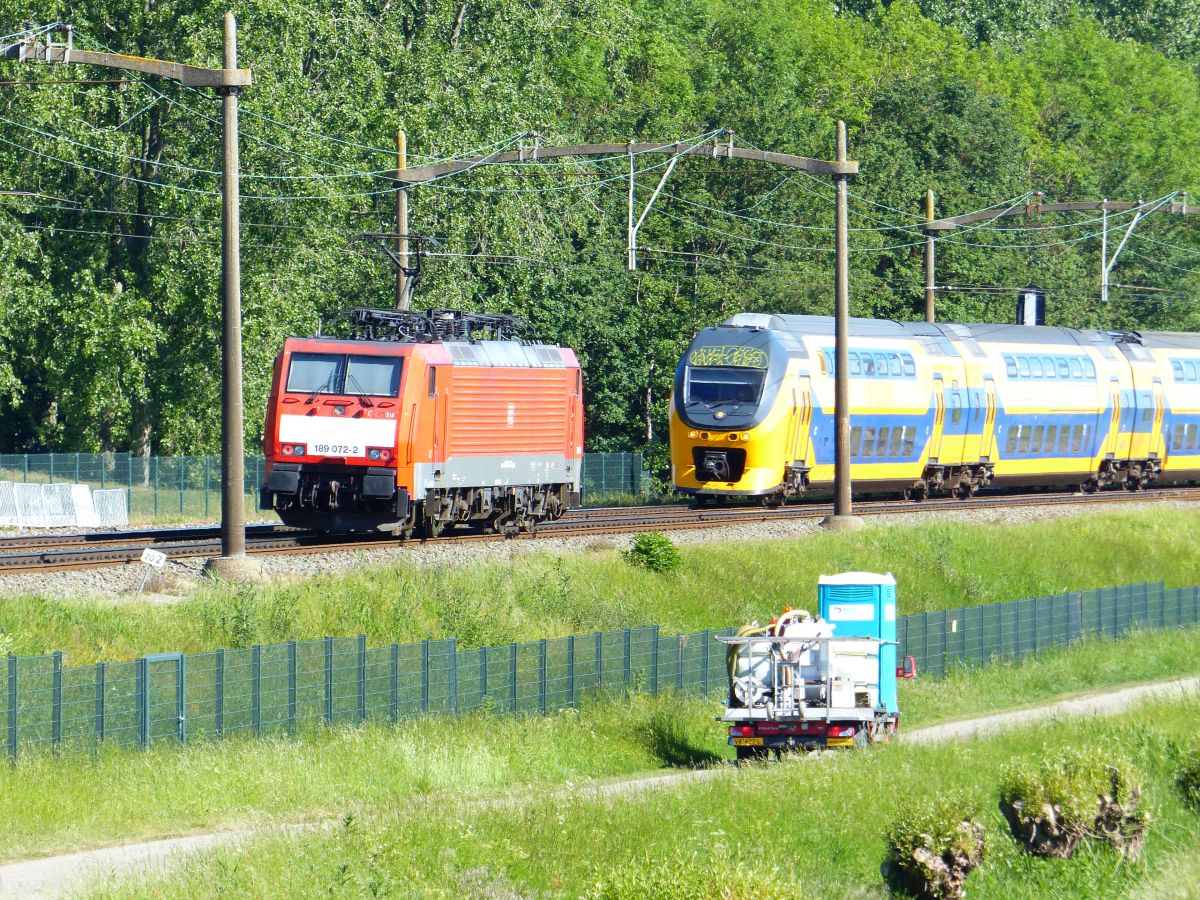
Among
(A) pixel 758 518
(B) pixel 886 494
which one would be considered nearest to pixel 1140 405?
(B) pixel 886 494

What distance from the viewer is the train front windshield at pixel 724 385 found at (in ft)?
143

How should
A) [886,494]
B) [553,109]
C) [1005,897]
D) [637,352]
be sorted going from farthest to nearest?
[553,109], [637,352], [886,494], [1005,897]

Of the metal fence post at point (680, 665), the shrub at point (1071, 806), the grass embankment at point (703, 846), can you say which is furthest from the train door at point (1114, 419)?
the shrub at point (1071, 806)

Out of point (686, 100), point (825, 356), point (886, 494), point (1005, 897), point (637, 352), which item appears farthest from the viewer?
point (686, 100)

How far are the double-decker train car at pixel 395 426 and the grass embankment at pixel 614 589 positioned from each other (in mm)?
2402

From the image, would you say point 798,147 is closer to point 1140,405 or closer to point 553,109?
point 553,109

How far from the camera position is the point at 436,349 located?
3500 centimetres

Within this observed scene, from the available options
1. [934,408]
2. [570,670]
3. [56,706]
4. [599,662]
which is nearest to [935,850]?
[56,706]

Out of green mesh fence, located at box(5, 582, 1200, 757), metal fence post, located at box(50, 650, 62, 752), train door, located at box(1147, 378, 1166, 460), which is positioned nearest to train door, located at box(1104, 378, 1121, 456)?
train door, located at box(1147, 378, 1166, 460)

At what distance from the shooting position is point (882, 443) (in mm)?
48250

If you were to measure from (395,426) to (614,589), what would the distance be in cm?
473

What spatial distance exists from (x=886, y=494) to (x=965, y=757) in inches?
1253

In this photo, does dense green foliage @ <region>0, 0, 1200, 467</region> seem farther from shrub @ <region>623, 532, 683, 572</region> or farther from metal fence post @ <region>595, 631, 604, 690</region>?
metal fence post @ <region>595, 631, 604, 690</region>

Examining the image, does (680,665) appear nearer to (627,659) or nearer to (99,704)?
(627,659)
